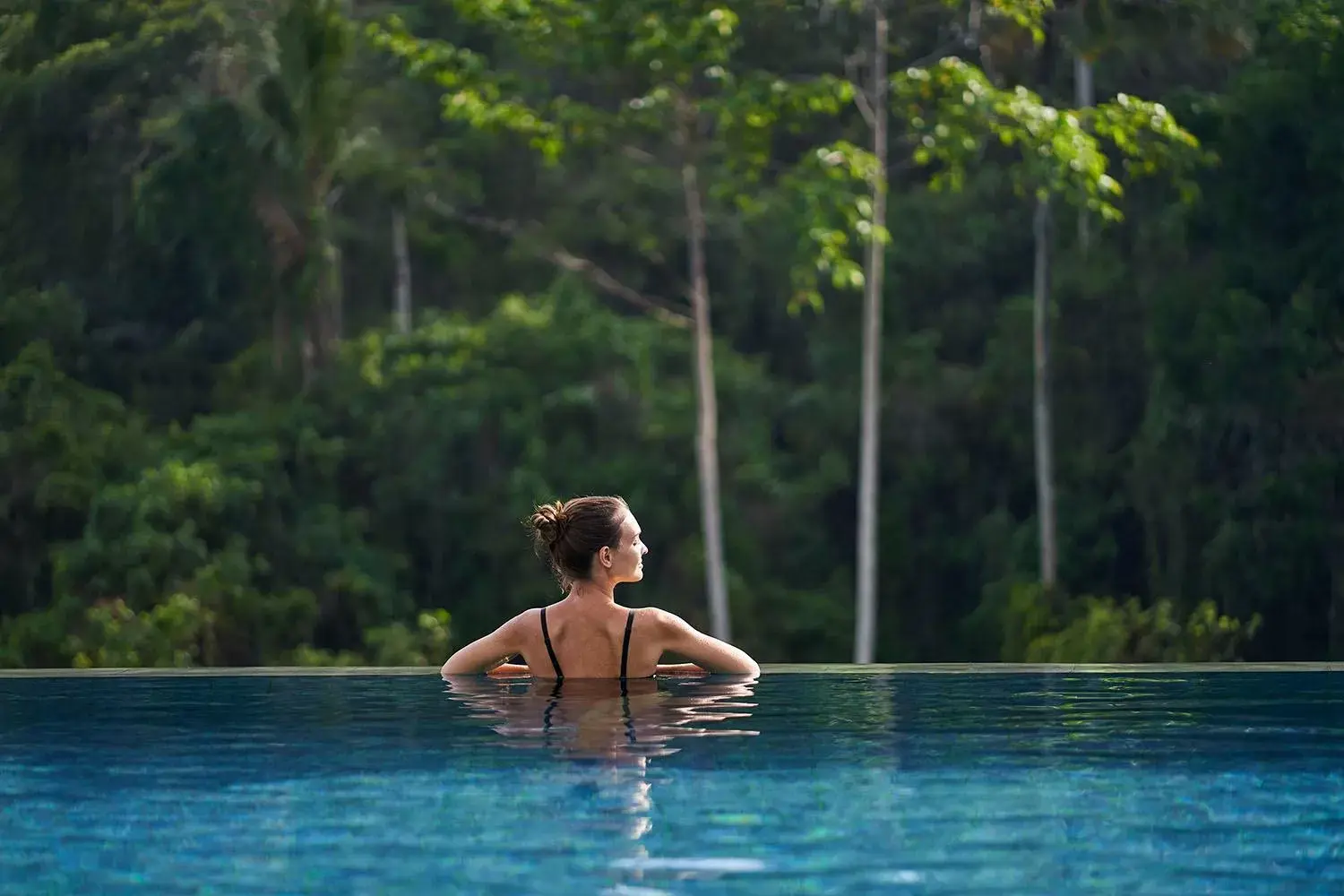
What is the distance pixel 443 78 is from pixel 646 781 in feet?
43.5

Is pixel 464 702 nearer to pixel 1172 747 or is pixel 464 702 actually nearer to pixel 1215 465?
pixel 1172 747

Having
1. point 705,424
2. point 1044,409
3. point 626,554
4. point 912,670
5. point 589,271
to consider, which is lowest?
point 912,670

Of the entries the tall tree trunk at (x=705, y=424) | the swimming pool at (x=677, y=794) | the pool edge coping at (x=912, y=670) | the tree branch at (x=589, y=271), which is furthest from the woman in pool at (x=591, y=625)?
the tree branch at (x=589, y=271)

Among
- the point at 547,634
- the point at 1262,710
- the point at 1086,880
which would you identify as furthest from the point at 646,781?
the point at 1262,710

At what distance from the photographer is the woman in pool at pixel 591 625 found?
5906mm

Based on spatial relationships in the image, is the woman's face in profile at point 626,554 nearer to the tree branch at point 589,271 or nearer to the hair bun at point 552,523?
the hair bun at point 552,523

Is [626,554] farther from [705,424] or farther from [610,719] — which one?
[705,424]

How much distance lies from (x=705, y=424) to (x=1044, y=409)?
3.15 metres

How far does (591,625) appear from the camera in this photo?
6180mm

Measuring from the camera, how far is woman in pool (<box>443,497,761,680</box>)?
5.91 m

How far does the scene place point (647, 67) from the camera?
18.4m

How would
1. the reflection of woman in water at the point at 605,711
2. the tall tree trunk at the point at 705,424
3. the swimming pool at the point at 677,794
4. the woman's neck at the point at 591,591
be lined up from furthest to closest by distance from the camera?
the tall tree trunk at the point at 705,424
the woman's neck at the point at 591,591
the reflection of woman in water at the point at 605,711
the swimming pool at the point at 677,794

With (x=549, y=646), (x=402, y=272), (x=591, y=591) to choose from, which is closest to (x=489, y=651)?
(x=549, y=646)

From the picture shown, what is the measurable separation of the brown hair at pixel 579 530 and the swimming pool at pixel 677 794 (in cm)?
44
